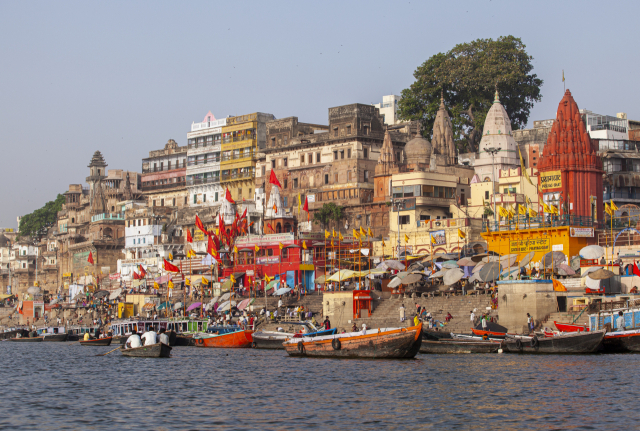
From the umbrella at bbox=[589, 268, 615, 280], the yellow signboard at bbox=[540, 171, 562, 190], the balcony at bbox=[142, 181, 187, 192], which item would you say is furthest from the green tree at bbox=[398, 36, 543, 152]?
the umbrella at bbox=[589, 268, 615, 280]

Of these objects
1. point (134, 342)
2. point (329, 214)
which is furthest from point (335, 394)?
point (329, 214)

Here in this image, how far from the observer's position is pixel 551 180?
185ft

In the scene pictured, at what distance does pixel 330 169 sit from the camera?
78562mm

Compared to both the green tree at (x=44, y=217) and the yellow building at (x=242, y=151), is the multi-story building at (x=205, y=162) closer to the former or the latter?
the yellow building at (x=242, y=151)

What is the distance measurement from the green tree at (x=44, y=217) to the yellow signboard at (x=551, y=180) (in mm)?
86310

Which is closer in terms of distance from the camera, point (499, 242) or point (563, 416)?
point (563, 416)

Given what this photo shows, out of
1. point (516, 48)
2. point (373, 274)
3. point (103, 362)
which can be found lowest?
point (103, 362)

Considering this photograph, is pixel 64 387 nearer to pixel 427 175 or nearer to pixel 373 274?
pixel 373 274

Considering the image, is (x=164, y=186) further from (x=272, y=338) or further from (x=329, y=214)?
(x=272, y=338)

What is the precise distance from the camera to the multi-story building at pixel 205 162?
94188 mm

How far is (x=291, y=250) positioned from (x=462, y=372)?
3587 cm

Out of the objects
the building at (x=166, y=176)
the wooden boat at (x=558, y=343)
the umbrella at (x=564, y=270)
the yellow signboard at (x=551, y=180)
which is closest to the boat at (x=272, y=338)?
Result: the wooden boat at (x=558, y=343)

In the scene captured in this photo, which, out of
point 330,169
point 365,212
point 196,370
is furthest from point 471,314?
point 330,169

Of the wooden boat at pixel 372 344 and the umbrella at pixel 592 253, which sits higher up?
the umbrella at pixel 592 253
